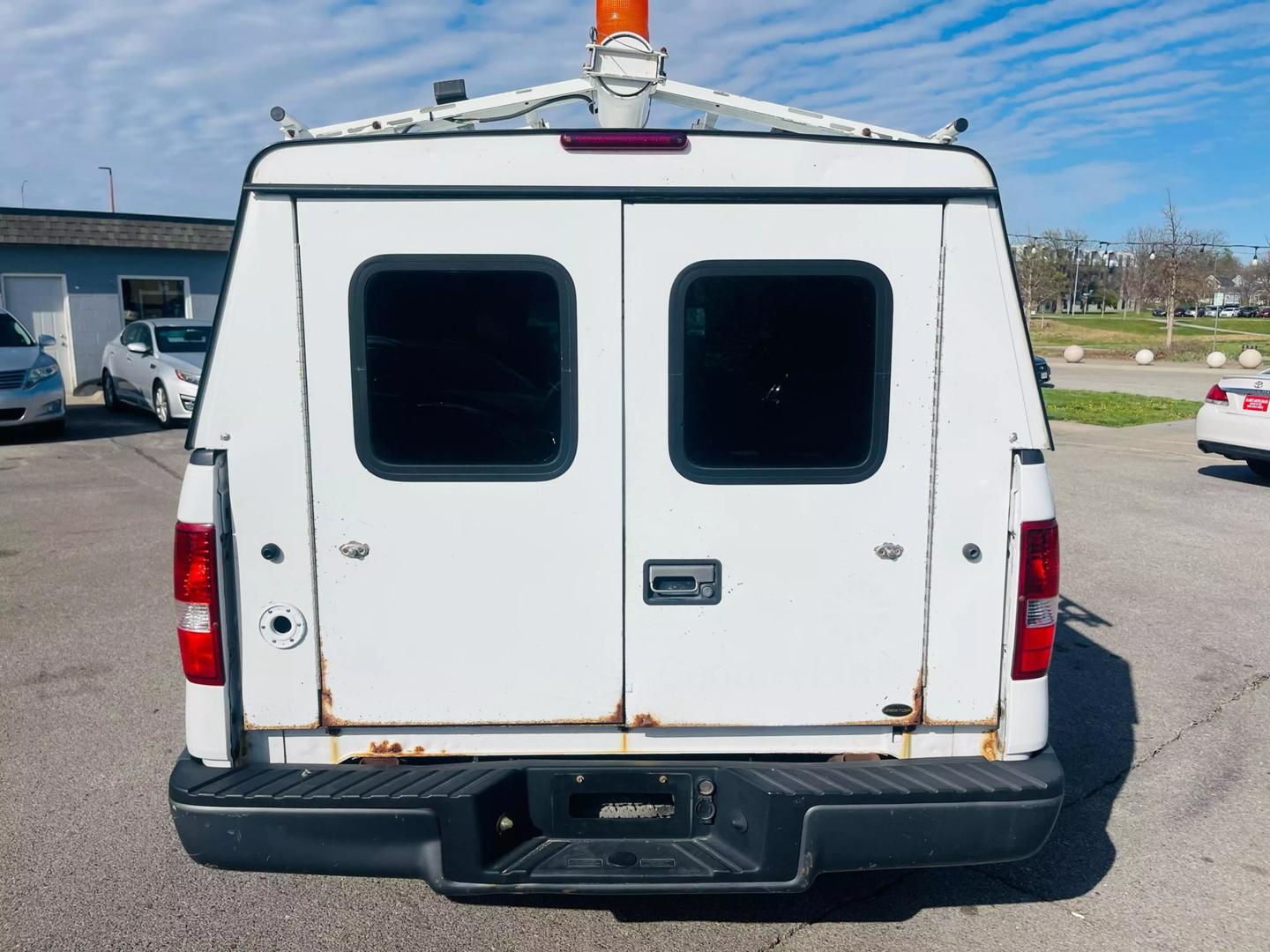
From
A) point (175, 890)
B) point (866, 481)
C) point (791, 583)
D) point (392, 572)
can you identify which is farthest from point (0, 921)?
point (866, 481)

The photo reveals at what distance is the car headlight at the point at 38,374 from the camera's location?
1412cm

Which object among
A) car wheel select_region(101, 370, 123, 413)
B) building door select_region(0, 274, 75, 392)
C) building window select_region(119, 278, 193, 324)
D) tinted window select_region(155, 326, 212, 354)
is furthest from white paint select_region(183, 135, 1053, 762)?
building window select_region(119, 278, 193, 324)

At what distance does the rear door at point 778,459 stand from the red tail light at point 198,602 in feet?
3.76

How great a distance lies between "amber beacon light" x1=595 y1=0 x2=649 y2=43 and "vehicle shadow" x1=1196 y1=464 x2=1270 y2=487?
35.3 feet

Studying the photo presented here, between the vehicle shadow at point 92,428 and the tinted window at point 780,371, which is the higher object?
the tinted window at point 780,371

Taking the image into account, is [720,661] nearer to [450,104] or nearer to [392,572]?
[392,572]

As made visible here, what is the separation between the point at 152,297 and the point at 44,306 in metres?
2.02

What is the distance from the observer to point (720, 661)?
118 inches

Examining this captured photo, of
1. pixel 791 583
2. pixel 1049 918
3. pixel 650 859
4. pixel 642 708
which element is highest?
pixel 791 583

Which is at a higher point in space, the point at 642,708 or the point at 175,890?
the point at 642,708

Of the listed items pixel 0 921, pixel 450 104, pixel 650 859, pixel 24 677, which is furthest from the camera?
pixel 24 677

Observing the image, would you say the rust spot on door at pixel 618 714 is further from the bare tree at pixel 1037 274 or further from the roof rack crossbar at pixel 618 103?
the bare tree at pixel 1037 274

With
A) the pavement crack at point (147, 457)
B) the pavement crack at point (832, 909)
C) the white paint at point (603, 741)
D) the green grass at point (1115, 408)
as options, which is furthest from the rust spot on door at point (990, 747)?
the green grass at point (1115, 408)

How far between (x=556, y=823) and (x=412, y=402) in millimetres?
1261
